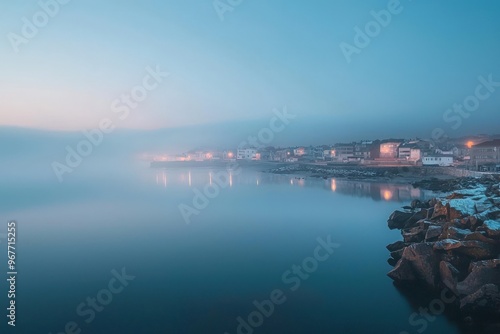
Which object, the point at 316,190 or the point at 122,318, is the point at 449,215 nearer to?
the point at 122,318

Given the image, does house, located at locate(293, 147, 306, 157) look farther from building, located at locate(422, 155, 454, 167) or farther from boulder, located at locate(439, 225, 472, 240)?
boulder, located at locate(439, 225, 472, 240)

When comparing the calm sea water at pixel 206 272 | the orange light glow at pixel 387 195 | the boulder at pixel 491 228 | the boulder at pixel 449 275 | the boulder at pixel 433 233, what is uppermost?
the boulder at pixel 491 228

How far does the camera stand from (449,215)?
10.3 metres

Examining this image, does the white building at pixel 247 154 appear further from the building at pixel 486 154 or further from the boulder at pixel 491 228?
the boulder at pixel 491 228

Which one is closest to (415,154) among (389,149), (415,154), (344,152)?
(415,154)

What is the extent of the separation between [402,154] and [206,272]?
4674 cm

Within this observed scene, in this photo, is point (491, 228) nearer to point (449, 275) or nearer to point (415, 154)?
point (449, 275)

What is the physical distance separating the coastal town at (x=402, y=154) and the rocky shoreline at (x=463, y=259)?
1978cm

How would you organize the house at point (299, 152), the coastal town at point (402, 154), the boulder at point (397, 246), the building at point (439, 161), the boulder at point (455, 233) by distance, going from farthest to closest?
the house at point (299, 152) → the building at point (439, 161) → the coastal town at point (402, 154) → the boulder at point (397, 246) → the boulder at point (455, 233)

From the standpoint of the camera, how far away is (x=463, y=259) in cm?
759

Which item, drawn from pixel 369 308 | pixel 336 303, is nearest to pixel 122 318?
pixel 336 303

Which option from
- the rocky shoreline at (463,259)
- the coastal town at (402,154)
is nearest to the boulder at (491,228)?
the rocky shoreline at (463,259)

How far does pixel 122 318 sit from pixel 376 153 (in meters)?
55.5

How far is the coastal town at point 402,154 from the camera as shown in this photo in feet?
106
